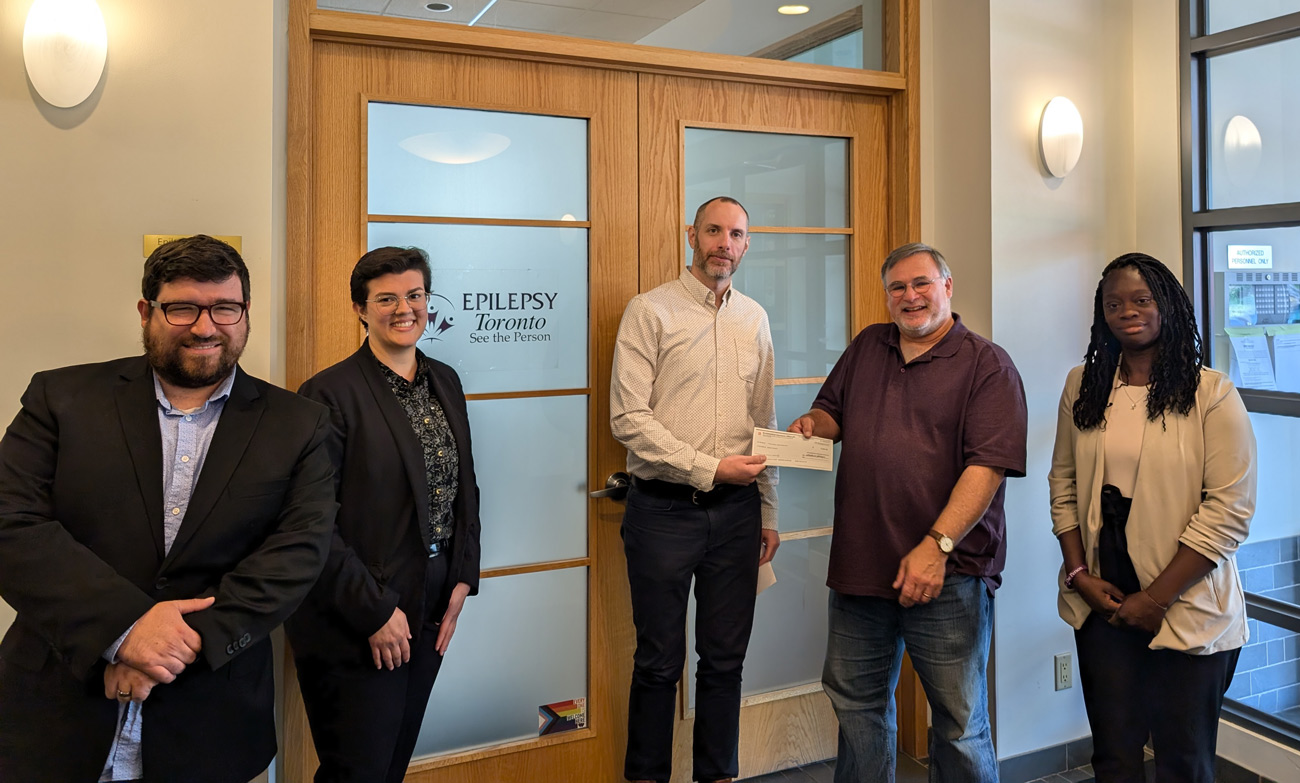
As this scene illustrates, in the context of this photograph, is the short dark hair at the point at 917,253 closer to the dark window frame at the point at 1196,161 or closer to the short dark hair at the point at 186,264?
the dark window frame at the point at 1196,161

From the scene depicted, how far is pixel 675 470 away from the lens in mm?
2264

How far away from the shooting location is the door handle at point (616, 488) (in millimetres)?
2604

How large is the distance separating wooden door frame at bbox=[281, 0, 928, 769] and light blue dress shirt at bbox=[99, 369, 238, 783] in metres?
0.63

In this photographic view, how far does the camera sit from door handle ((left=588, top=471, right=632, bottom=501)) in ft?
8.54

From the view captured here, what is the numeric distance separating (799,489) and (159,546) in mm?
1955

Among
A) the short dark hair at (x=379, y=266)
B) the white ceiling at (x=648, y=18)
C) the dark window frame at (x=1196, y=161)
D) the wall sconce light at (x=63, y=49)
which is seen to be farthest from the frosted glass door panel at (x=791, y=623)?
the wall sconce light at (x=63, y=49)

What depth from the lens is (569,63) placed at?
8.38 ft

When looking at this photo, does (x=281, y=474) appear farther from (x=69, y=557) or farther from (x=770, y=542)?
(x=770, y=542)

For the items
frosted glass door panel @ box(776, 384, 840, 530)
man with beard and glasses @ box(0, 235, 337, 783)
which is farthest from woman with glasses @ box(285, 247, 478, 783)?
frosted glass door panel @ box(776, 384, 840, 530)

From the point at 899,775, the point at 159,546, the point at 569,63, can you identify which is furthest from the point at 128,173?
the point at 899,775

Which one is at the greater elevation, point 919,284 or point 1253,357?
point 919,284

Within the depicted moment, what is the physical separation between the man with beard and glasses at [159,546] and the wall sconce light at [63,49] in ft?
2.01

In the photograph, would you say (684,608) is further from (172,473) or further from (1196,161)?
(1196,161)

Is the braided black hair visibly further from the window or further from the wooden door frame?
the wooden door frame
